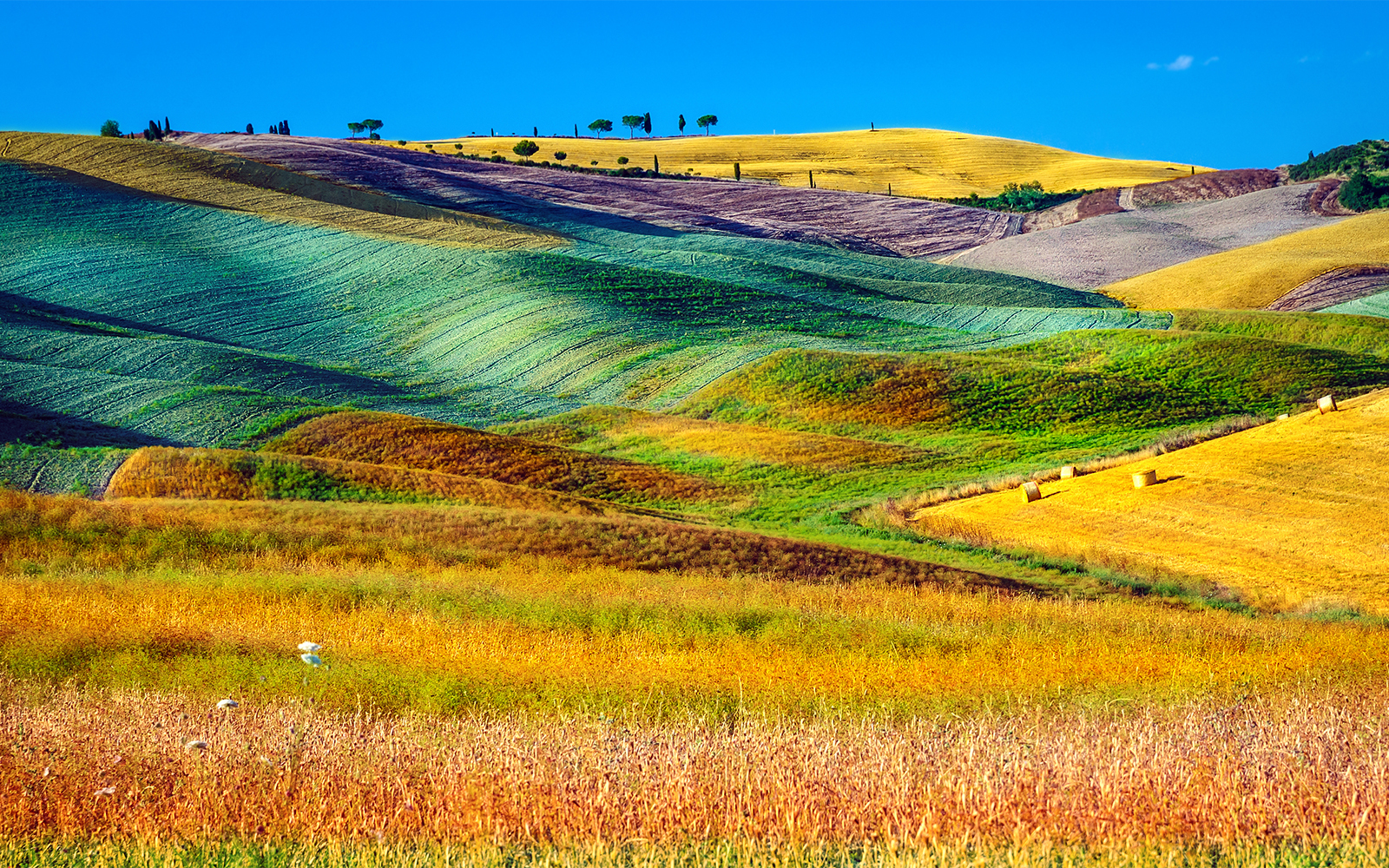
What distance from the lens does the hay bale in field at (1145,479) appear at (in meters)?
31.2

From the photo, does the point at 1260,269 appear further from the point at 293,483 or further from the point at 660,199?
the point at 293,483

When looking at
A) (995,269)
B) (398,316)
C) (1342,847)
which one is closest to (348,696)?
(1342,847)

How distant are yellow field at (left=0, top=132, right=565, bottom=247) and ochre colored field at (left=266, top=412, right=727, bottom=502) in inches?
1420

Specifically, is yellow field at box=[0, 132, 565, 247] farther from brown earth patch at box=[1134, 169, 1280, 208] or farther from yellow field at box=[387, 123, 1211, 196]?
brown earth patch at box=[1134, 169, 1280, 208]

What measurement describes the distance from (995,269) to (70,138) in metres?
71.4

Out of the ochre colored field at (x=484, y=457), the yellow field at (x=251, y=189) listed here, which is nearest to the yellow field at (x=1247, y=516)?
the ochre colored field at (x=484, y=457)

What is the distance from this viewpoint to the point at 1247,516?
27.8 m

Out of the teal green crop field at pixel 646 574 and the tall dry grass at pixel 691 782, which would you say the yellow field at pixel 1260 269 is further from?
the tall dry grass at pixel 691 782

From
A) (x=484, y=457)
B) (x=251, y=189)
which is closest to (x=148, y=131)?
(x=251, y=189)

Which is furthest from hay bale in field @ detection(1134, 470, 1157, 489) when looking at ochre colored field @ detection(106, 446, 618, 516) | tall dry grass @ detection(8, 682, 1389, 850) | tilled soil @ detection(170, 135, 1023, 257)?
tilled soil @ detection(170, 135, 1023, 257)

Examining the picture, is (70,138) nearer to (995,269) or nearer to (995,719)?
(995,269)

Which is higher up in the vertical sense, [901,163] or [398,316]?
[901,163]

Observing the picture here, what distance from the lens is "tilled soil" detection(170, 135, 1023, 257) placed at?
92.5 meters

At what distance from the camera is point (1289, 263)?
76938 mm
